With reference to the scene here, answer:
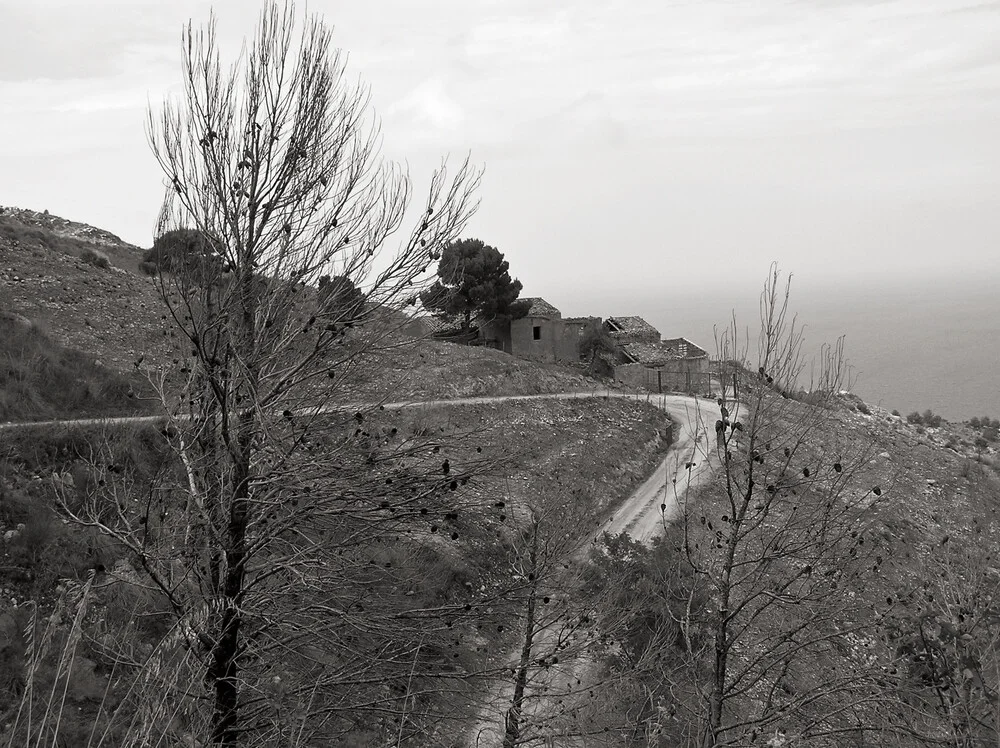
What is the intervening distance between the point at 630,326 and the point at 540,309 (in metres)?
6.27

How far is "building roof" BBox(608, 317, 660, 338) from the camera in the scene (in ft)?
153

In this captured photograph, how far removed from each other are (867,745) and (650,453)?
59.4 ft

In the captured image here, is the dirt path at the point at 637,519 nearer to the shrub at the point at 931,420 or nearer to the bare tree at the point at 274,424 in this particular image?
the bare tree at the point at 274,424

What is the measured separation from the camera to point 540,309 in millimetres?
45344

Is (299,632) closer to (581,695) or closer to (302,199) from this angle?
(302,199)

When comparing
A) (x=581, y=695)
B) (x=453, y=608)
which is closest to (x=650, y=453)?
(x=581, y=695)

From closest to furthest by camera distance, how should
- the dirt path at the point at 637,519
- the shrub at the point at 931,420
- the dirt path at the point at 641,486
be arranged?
the dirt path at the point at 641,486 < the dirt path at the point at 637,519 < the shrub at the point at 931,420

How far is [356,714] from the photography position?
7520mm

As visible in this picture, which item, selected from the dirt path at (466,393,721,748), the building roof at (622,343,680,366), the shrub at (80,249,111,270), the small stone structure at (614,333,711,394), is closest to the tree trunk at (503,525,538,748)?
the dirt path at (466,393,721,748)

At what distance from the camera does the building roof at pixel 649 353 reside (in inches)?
1656

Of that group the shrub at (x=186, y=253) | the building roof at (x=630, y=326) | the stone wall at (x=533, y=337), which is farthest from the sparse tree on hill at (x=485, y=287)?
the shrub at (x=186, y=253)

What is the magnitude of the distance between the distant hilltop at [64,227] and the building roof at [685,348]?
33.2m

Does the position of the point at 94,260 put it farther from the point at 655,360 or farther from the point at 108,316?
the point at 655,360

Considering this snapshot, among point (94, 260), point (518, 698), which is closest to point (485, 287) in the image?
point (94, 260)
